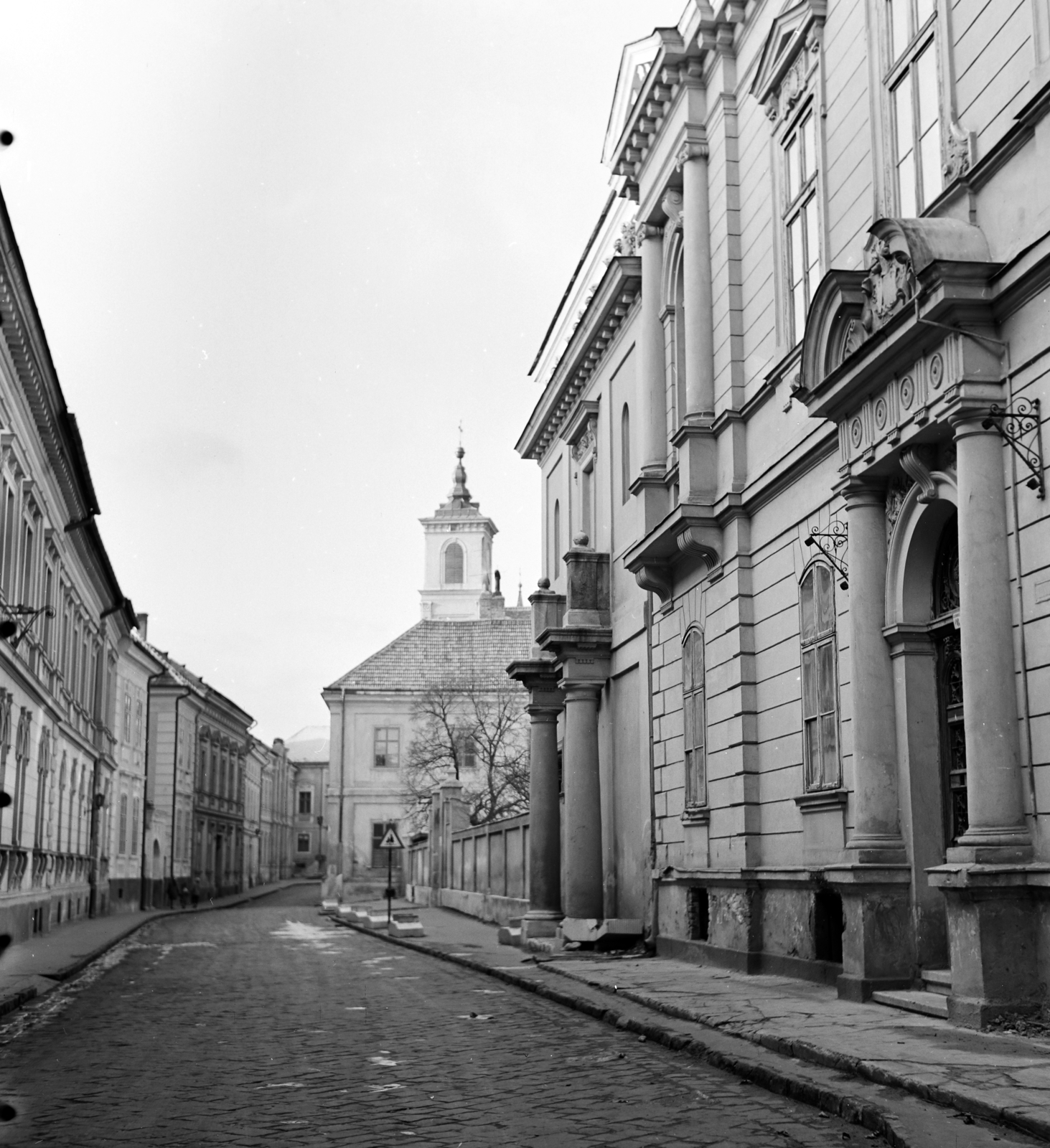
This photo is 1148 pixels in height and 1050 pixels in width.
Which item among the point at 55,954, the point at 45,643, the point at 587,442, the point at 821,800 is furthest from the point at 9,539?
the point at 821,800

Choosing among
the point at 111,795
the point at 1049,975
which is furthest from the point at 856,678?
the point at 111,795

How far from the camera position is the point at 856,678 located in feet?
40.2

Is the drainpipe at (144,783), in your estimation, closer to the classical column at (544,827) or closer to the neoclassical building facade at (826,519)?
the classical column at (544,827)

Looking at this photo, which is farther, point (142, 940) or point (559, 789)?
point (142, 940)

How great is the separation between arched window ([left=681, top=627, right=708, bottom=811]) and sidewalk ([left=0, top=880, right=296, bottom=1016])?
7886 millimetres

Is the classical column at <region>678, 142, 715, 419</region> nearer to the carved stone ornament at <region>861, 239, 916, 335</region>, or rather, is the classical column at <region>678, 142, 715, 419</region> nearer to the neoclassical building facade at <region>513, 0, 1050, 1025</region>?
the neoclassical building facade at <region>513, 0, 1050, 1025</region>

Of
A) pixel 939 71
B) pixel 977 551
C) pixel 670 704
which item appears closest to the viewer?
pixel 977 551

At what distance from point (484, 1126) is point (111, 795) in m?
37.7

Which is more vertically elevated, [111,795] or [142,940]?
[111,795]

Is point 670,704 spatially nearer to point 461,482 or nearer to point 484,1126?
point 484,1126

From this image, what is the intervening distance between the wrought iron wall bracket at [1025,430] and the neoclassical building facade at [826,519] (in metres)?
0.02

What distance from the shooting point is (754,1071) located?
28.4 ft

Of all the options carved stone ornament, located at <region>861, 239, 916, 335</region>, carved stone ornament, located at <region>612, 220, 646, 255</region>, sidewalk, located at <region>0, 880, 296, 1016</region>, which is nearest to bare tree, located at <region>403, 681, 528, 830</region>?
sidewalk, located at <region>0, 880, 296, 1016</region>

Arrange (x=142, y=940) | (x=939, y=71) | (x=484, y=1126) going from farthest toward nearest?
(x=142, y=940) → (x=939, y=71) → (x=484, y=1126)
